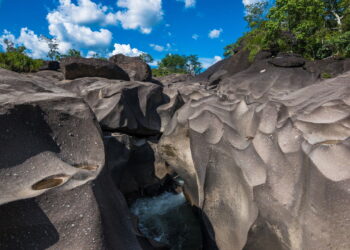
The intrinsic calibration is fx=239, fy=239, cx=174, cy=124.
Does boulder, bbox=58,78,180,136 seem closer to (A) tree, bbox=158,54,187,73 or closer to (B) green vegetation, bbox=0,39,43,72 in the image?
(B) green vegetation, bbox=0,39,43,72

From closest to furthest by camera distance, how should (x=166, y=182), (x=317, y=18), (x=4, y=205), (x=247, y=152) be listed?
(x=4, y=205) → (x=247, y=152) → (x=166, y=182) → (x=317, y=18)

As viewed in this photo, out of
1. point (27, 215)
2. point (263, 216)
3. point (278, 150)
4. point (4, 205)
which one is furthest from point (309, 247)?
point (4, 205)

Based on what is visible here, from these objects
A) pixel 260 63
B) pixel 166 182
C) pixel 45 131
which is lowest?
pixel 166 182

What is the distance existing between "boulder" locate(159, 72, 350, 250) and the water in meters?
0.67

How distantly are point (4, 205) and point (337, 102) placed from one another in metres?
3.87

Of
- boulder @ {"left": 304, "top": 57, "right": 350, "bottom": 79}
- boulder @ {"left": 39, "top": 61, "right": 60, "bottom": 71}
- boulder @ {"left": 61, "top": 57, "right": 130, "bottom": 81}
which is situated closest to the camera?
boulder @ {"left": 61, "top": 57, "right": 130, "bottom": 81}

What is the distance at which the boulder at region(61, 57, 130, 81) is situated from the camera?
817 centimetres

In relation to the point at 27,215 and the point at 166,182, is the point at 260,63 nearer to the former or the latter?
the point at 166,182

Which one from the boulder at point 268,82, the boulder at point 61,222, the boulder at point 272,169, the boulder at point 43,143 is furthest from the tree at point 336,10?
the boulder at point 61,222

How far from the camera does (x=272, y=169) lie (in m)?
2.79

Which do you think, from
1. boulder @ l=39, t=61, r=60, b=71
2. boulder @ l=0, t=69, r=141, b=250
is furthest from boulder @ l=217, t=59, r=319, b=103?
boulder @ l=39, t=61, r=60, b=71

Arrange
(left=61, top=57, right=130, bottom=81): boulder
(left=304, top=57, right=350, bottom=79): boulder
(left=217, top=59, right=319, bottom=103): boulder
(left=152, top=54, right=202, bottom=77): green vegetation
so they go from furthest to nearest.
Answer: (left=152, top=54, right=202, bottom=77): green vegetation < (left=304, top=57, right=350, bottom=79): boulder < (left=217, top=59, right=319, bottom=103): boulder < (left=61, top=57, right=130, bottom=81): boulder

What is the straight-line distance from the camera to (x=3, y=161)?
2.23 metres

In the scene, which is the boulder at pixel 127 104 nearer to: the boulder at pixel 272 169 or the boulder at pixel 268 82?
the boulder at pixel 272 169
